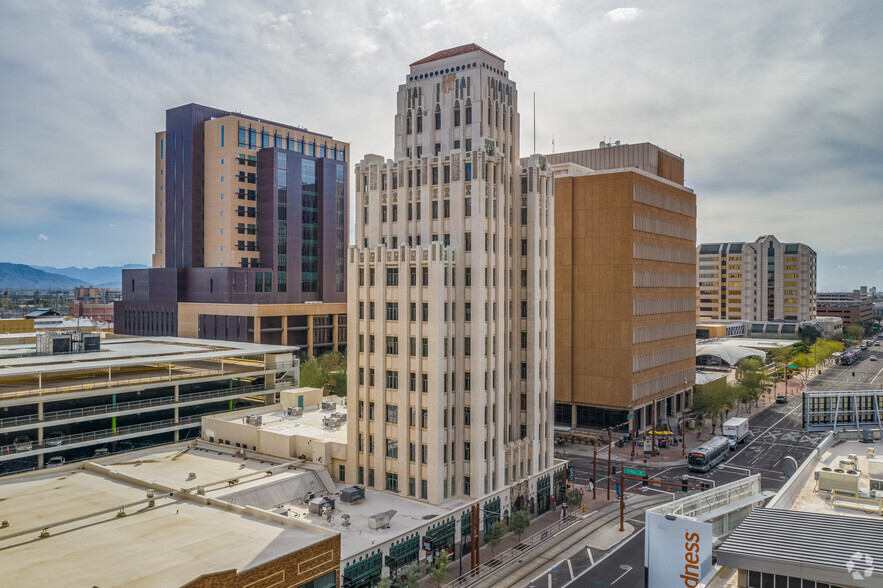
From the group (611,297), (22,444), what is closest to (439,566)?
(22,444)

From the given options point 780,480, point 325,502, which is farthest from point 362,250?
point 780,480

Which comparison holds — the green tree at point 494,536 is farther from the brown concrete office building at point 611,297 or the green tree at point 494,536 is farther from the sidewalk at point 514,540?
the brown concrete office building at point 611,297

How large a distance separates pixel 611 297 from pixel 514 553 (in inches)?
2286

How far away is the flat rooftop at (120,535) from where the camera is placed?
1289 inches

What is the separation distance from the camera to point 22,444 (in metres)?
58.2

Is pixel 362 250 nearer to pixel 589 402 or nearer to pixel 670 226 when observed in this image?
pixel 589 402

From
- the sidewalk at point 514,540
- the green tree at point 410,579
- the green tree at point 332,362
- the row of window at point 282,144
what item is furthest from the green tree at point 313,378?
the row of window at point 282,144

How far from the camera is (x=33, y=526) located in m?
40.0

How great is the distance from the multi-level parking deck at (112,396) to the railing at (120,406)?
0.28ft

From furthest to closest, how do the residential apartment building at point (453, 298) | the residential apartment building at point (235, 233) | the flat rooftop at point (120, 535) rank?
the residential apartment building at point (235, 233) < the residential apartment building at point (453, 298) < the flat rooftop at point (120, 535)

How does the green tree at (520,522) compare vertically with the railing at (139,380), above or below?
below

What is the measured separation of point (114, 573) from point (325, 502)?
22168 millimetres

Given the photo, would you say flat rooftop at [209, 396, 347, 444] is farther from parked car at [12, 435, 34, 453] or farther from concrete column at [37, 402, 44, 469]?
parked car at [12, 435, 34, 453]

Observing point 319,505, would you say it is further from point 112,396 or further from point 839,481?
point 839,481
